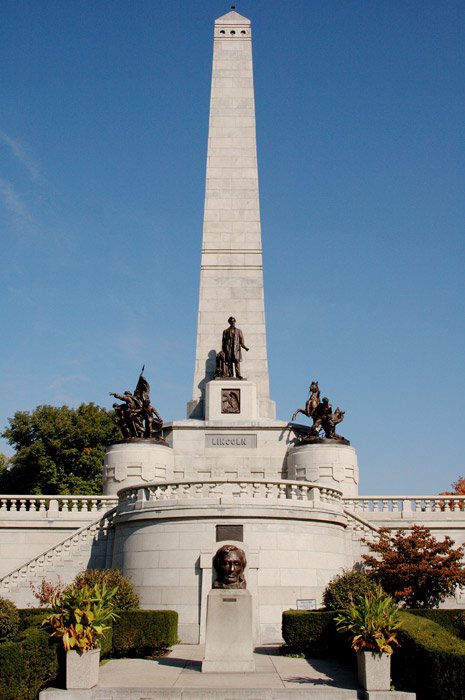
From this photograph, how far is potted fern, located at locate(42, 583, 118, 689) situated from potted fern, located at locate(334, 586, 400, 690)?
5.12 metres

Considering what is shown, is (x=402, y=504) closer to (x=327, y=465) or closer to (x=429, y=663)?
(x=327, y=465)

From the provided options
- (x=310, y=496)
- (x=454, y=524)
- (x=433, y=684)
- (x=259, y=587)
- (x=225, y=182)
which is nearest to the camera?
(x=433, y=684)

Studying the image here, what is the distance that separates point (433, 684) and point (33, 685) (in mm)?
7198

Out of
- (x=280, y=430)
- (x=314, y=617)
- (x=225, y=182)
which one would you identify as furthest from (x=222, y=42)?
(x=314, y=617)

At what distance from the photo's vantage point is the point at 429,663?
13391 mm

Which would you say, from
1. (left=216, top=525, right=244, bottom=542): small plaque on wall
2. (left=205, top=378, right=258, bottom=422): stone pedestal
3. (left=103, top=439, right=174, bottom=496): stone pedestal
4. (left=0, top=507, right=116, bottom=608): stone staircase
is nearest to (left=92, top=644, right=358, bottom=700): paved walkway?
(left=216, top=525, right=244, bottom=542): small plaque on wall

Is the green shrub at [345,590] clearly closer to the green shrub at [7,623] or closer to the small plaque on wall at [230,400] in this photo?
the green shrub at [7,623]

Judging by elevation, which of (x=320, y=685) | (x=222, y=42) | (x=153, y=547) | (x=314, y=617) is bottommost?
(x=320, y=685)

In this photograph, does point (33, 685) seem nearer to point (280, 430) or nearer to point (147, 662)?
point (147, 662)

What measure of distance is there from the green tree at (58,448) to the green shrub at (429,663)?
38.0 m

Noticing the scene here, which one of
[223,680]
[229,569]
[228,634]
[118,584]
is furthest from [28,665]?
[118,584]

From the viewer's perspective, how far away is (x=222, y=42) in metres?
Result: 43.9

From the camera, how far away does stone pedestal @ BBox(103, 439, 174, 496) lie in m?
33.4

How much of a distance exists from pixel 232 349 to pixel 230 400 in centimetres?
256
